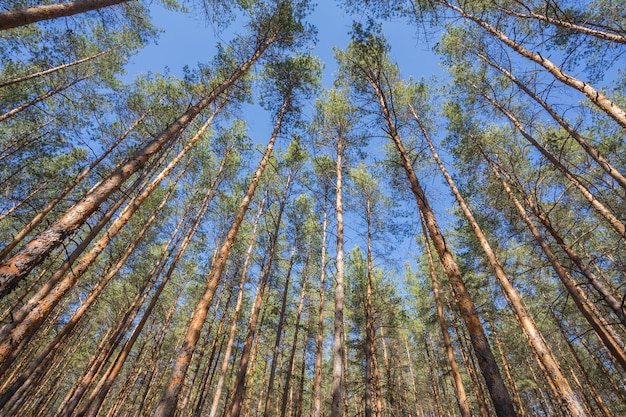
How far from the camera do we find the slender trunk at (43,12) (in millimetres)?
3661

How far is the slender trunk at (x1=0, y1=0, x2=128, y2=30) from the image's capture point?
12.0ft

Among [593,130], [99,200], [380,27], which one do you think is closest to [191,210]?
[99,200]

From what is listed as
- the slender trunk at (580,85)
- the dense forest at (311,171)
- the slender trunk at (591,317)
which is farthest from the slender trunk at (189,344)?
the slender trunk at (580,85)

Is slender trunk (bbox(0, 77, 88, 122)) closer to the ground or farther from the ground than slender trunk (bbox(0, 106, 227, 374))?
farther from the ground

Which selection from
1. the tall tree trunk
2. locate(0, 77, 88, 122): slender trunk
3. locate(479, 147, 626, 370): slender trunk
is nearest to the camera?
Result: locate(479, 147, 626, 370): slender trunk

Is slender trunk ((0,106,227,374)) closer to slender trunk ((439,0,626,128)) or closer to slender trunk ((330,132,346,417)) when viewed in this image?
slender trunk ((330,132,346,417))

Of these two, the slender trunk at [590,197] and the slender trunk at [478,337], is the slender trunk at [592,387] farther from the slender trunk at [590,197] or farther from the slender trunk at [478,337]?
the slender trunk at [478,337]

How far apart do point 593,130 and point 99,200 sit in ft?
57.0

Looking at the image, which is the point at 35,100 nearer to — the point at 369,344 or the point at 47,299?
the point at 47,299

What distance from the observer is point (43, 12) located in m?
4.10

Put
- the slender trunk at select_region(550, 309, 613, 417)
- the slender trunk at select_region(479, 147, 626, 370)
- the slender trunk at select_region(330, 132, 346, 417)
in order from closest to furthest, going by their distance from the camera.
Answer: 1. the slender trunk at select_region(330, 132, 346, 417)
2. the slender trunk at select_region(479, 147, 626, 370)
3. the slender trunk at select_region(550, 309, 613, 417)

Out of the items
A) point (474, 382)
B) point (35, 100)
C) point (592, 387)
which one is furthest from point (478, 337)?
point (592, 387)

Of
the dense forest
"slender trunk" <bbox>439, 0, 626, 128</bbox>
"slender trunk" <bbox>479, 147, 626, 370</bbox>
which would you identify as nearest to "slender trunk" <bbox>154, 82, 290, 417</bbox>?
the dense forest

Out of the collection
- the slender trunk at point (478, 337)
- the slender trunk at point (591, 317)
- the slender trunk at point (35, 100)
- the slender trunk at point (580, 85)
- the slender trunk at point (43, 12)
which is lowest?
the slender trunk at point (478, 337)
